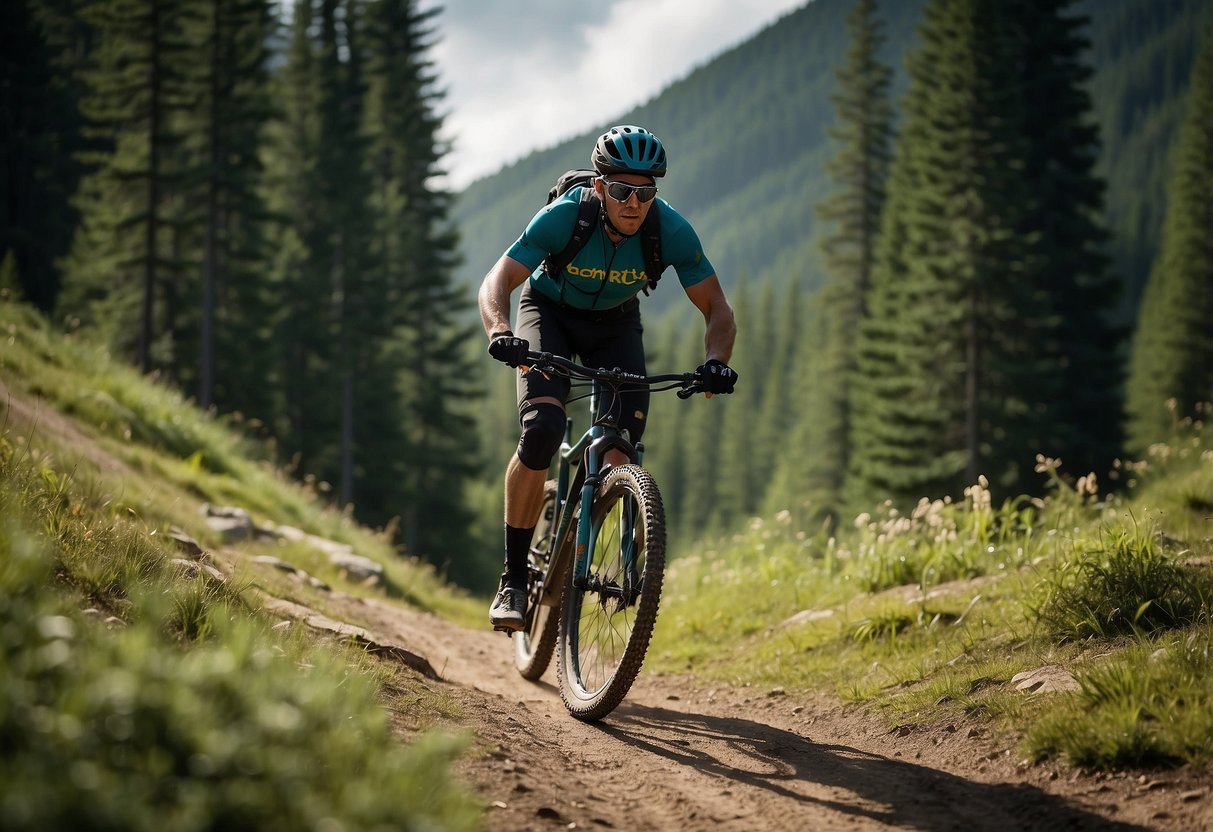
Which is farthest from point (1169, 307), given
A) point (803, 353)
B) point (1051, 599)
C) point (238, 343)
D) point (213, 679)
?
point (213, 679)

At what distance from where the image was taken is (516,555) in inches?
226

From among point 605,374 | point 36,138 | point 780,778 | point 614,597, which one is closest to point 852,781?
point 780,778

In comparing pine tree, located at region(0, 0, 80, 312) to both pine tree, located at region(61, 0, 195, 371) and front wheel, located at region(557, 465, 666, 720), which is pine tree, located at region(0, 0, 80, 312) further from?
front wheel, located at region(557, 465, 666, 720)

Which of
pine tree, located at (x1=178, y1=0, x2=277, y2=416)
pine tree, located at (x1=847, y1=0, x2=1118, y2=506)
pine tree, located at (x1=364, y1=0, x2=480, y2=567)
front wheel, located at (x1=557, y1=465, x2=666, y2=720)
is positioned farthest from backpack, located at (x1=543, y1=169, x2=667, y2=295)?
pine tree, located at (x1=364, y1=0, x2=480, y2=567)

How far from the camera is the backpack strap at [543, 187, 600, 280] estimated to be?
211 inches

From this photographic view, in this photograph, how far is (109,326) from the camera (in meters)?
30.4

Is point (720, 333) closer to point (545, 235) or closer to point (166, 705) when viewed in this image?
point (545, 235)

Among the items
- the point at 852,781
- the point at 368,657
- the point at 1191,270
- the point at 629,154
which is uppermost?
the point at 1191,270

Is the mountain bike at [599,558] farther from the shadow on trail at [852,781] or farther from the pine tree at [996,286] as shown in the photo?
the pine tree at [996,286]

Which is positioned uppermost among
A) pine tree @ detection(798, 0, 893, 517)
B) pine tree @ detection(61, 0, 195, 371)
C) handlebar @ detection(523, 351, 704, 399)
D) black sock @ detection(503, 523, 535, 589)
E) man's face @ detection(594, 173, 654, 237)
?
pine tree @ detection(798, 0, 893, 517)

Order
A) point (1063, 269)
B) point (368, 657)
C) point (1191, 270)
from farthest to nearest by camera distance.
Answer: point (1191, 270) < point (1063, 269) < point (368, 657)

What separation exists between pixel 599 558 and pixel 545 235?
1.82m

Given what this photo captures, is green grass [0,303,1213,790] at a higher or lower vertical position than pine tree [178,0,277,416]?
lower

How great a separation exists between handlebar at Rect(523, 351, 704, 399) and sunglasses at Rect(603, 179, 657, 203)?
0.97 meters
